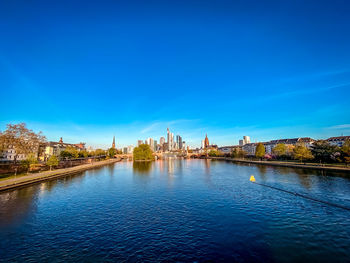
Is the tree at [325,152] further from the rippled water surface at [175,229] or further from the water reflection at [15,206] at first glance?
the water reflection at [15,206]

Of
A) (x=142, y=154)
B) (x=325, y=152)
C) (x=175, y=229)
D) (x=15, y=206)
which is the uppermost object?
(x=325, y=152)

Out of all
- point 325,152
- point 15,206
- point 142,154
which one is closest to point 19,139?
point 15,206

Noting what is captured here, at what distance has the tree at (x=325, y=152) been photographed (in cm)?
6850

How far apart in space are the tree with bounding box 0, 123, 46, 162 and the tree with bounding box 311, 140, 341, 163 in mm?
114032

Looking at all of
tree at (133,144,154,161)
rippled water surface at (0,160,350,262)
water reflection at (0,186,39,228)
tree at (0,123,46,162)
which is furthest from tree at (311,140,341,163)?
tree at (133,144,154,161)

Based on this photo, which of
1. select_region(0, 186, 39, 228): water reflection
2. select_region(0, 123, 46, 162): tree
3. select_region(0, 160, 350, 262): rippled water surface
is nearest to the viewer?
select_region(0, 160, 350, 262): rippled water surface

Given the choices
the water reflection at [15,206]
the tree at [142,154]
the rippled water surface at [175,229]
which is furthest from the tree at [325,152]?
the tree at [142,154]

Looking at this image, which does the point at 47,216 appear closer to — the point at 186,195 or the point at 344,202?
the point at 186,195

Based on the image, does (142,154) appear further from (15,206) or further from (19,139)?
(15,206)

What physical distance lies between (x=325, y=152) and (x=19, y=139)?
11610 centimetres

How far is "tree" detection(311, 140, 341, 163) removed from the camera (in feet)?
225

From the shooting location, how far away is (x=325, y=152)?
71.0m

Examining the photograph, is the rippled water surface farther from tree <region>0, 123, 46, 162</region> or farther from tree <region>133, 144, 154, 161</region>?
tree <region>133, 144, 154, 161</region>

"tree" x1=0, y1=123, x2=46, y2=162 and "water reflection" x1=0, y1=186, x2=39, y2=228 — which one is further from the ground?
"tree" x1=0, y1=123, x2=46, y2=162
